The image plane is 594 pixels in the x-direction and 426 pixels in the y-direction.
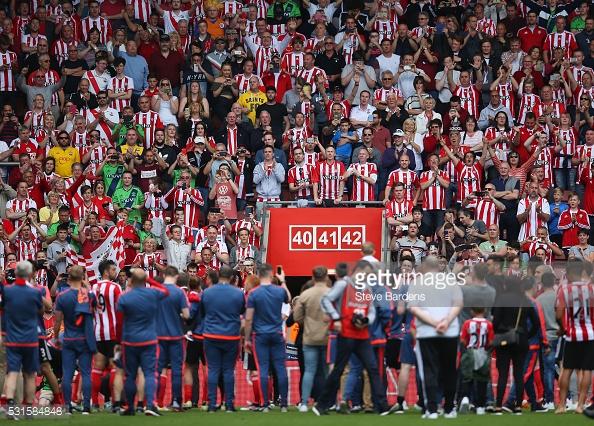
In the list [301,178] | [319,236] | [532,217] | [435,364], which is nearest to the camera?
[435,364]

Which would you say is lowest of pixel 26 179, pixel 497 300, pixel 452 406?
pixel 452 406

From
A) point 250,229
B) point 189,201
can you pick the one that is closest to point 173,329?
point 250,229

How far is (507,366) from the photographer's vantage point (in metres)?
14.5

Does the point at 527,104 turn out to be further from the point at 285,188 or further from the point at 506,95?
the point at 285,188

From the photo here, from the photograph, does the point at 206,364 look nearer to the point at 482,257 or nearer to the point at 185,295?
the point at 185,295

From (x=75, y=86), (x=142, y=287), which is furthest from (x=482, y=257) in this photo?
(x=75, y=86)

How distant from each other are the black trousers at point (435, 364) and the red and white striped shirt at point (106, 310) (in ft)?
13.5

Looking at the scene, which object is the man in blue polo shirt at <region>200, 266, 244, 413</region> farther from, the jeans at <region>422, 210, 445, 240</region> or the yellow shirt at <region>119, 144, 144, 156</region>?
the yellow shirt at <region>119, 144, 144, 156</region>

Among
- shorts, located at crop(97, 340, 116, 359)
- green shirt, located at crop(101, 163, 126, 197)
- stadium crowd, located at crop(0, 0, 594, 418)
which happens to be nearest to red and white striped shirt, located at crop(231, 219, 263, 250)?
stadium crowd, located at crop(0, 0, 594, 418)

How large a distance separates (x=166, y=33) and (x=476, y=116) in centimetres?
705

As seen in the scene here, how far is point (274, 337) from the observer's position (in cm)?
1470

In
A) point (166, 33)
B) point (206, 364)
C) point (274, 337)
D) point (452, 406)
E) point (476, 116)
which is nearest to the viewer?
point (452, 406)

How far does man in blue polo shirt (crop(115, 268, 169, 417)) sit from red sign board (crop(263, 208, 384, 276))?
666 centimetres

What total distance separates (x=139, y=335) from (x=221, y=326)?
115 centimetres
